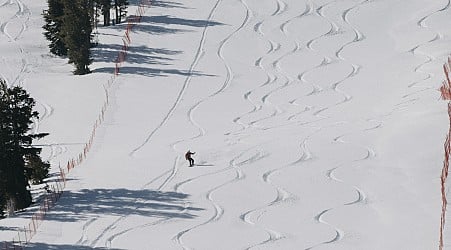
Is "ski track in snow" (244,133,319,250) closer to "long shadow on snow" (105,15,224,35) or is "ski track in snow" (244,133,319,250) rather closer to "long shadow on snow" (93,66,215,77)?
"long shadow on snow" (93,66,215,77)

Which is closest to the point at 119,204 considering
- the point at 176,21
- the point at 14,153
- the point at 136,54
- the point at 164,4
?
the point at 14,153

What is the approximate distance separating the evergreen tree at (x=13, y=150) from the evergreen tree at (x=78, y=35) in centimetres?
2479

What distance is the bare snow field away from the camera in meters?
31.7

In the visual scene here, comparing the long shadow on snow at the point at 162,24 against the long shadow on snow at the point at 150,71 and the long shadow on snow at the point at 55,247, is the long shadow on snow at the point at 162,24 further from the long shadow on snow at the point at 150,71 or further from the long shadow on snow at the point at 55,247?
the long shadow on snow at the point at 55,247

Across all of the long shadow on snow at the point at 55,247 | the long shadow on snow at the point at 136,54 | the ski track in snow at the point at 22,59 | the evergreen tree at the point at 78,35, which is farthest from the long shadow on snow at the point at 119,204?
the long shadow on snow at the point at 136,54

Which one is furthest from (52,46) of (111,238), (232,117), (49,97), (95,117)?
(111,238)

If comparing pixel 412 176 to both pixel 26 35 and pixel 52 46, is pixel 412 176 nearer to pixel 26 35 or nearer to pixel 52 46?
pixel 52 46

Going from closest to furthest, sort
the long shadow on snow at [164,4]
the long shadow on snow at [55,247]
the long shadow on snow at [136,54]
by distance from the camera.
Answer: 1. the long shadow on snow at [55,247]
2. the long shadow on snow at [136,54]
3. the long shadow on snow at [164,4]

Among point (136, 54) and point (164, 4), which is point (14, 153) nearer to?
point (136, 54)

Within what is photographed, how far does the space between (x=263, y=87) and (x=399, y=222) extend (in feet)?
85.3

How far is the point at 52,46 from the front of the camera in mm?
66312

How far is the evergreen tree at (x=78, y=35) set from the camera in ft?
196

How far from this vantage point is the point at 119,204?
34.4 metres

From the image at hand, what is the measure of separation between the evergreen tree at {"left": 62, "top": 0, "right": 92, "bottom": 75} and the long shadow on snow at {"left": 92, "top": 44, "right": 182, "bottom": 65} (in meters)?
2.95
